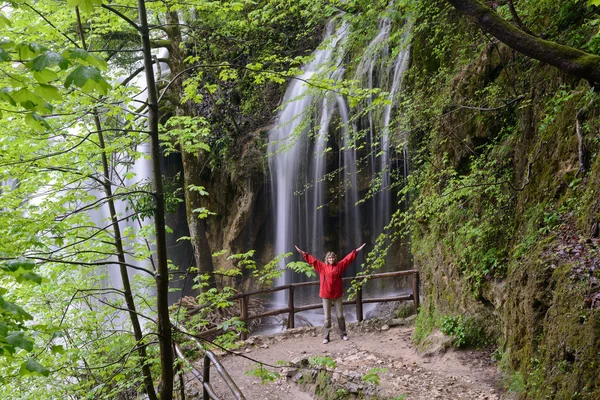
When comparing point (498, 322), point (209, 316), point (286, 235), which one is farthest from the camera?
point (286, 235)

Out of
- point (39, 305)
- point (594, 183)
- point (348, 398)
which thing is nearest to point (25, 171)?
point (39, 305)

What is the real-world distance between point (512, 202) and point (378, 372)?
247 cm

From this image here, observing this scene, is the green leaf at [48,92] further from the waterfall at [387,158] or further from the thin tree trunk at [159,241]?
the waterfall at [387,158]

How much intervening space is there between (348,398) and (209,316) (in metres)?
5.28

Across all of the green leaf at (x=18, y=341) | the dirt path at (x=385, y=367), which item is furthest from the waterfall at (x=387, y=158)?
the green leaf at (x=18, y=341)

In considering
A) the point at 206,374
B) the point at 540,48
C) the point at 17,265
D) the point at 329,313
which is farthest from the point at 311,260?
the point at 17,265

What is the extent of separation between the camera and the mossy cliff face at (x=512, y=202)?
3.23 metres

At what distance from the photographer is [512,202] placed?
483 cm

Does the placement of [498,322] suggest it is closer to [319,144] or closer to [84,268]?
[84,268]

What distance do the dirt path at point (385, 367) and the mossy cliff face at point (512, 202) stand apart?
41cm

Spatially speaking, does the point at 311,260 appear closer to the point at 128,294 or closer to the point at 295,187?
the point at 128,294

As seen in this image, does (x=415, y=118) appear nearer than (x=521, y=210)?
No

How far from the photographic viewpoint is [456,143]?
19.7ft

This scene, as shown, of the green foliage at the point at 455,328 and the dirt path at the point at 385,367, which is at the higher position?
the green foliage at the point at 455,328
